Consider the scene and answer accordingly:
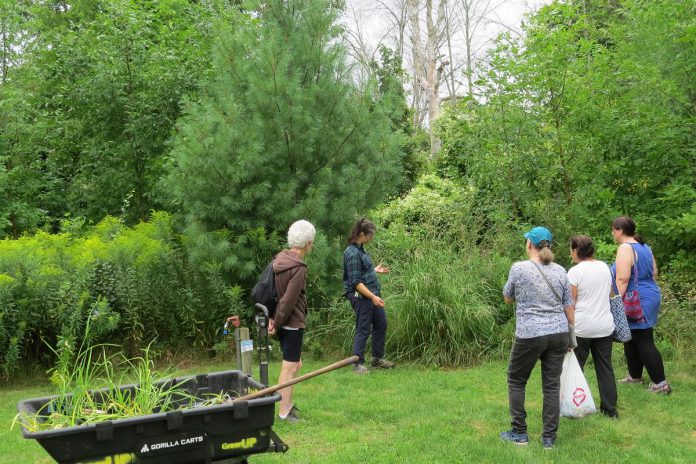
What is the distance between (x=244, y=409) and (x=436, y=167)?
14.0m

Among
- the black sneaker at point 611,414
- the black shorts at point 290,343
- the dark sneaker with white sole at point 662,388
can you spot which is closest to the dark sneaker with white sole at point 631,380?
the dark sneaker with white sole at point 662,388

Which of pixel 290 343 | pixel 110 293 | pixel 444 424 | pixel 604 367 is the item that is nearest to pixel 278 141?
pixel 110 293

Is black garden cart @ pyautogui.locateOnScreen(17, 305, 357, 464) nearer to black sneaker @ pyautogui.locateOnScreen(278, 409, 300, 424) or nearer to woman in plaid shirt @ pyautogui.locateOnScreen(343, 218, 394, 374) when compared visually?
black sneaker @ pyautogui.locateOnScreen(278, 409, 300, 424)

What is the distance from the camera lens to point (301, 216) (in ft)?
26.4

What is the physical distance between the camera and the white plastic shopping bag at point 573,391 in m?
5.31

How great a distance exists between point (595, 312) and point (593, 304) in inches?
2.8

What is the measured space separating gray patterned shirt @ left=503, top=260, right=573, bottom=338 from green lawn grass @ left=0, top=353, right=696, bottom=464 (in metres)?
0.94

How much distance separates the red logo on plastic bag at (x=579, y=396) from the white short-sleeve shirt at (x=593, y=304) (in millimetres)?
473

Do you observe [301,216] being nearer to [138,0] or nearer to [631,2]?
[631,2]

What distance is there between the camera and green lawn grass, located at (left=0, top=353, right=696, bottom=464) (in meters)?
4.80

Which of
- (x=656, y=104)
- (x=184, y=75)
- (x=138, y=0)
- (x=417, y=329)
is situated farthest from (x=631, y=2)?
(x=138, y=0)

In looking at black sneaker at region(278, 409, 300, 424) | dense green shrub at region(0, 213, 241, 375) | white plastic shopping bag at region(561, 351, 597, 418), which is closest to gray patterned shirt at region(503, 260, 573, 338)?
white plastic shopping bag at region(561, 351, 597, 418)

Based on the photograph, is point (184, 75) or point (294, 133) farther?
point (184, 75)

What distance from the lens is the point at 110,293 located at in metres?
7.64
